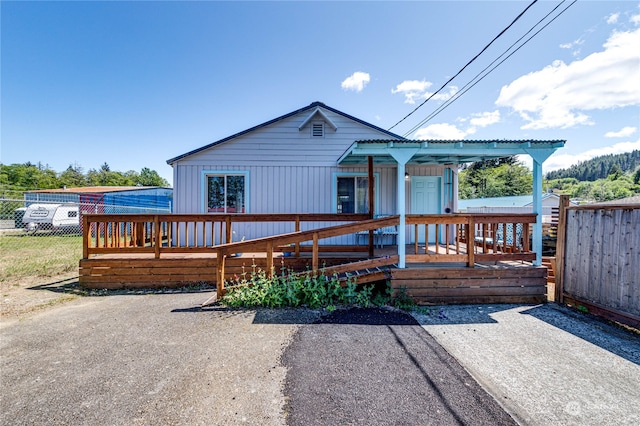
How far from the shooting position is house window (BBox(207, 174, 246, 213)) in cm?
791

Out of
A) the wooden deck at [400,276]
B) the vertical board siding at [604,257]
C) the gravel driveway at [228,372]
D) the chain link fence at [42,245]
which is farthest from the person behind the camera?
the chain link fence at [42,245]

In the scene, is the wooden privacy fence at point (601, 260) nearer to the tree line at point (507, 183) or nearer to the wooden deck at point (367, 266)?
the wooden deck at point (367, 266)

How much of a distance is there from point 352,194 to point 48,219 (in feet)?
57.8

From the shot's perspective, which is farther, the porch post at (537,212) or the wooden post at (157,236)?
the wooden post at (157,236)

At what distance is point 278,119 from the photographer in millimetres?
7879

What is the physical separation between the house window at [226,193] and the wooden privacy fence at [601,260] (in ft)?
23.4

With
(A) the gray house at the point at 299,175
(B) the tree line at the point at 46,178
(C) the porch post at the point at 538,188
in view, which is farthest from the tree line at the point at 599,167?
(B) the tree line at the point at 46,178

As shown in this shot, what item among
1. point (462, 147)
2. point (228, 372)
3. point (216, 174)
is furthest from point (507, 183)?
point (228, 372)

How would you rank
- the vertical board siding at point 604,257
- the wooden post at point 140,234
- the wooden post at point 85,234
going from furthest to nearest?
the wooden post at point 140,234, the wooden post at point 85,234, the vertical board siding at point 604,257

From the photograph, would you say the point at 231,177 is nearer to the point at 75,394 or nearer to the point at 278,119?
the point at 278,119

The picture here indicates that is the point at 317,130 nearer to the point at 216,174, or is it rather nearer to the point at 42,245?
the point at 216,174

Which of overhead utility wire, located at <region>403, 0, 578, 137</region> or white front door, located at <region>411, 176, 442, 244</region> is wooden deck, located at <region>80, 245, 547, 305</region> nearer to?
white front door, located at <region>411, 176, 442, 244</region>

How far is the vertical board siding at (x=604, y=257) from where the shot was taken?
359 centimetres

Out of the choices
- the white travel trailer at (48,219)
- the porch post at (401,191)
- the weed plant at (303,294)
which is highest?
the porch post at (401,191)
